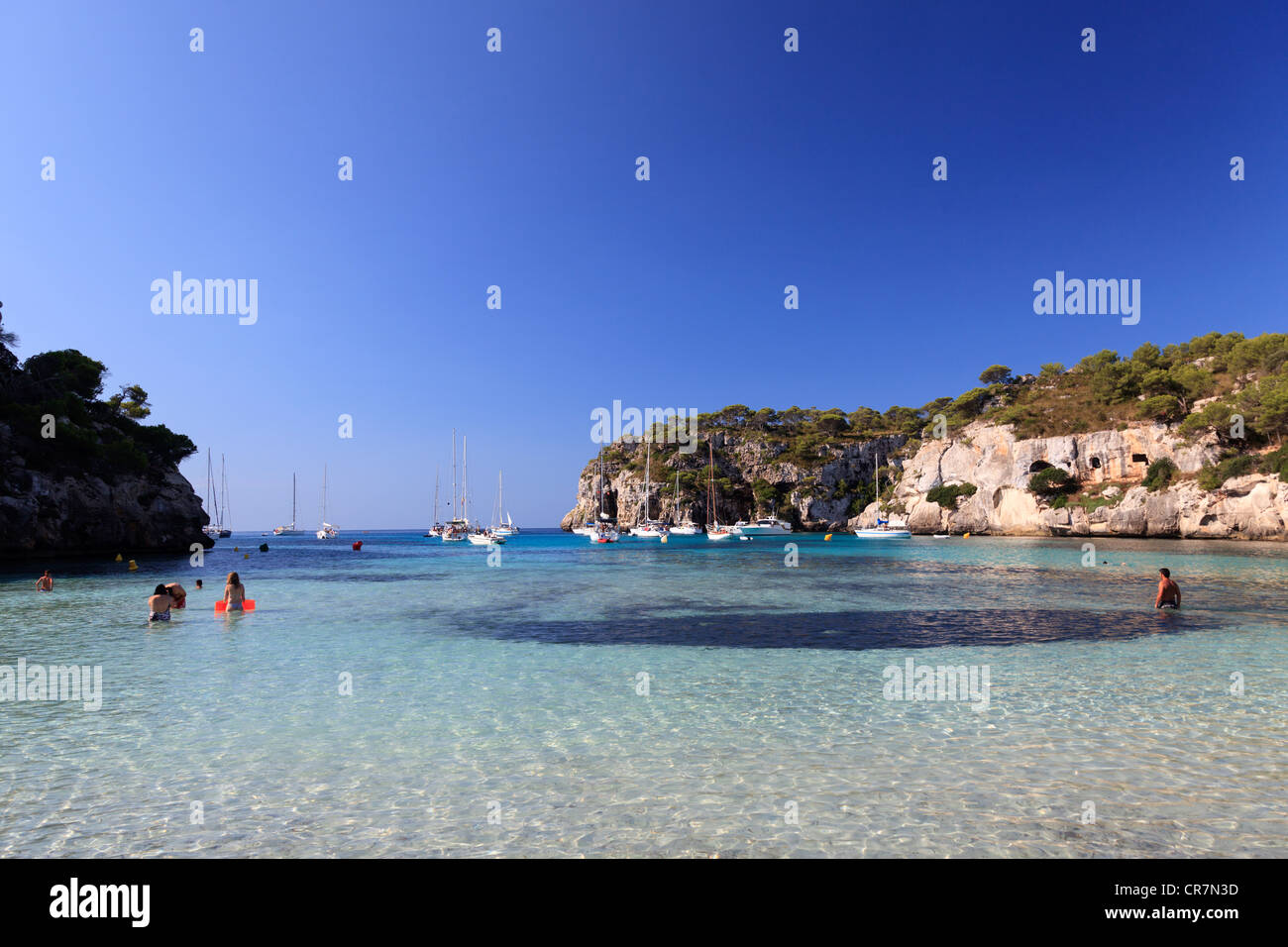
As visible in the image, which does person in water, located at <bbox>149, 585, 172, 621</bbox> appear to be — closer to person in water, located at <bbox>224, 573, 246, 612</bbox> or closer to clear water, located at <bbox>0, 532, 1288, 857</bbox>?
clear water, located at <bbox>0, 532, 1288, 857</bbox>

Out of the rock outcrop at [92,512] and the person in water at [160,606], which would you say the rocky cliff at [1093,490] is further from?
the rock outcrop at [92,512]

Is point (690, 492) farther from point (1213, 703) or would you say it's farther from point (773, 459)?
point (1213, 703)

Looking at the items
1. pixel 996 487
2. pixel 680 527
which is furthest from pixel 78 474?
pixel 996 487

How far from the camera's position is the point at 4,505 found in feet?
140

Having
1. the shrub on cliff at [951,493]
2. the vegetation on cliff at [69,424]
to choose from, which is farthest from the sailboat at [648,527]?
the vegetation on cliff at [69,424]

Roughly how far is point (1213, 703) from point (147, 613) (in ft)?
87.8

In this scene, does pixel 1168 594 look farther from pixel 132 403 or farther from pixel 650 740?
pixel 132 403

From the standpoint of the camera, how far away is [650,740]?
7629mm

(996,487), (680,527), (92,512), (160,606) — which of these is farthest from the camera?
(680,527)

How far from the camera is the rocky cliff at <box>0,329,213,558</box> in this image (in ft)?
148

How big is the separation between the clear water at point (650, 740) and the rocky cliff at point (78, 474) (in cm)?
3911

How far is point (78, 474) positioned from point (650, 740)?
209 feet

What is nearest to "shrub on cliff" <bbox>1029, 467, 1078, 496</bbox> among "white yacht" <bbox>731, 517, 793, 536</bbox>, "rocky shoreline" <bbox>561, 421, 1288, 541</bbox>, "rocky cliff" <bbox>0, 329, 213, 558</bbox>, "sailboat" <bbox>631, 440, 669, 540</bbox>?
"rocky shoreline" <bbox>561, 421, 1288, 541</bbox>
